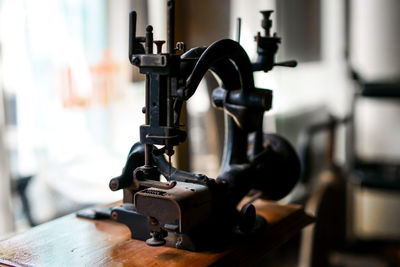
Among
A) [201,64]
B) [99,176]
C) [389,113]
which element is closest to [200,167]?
[99,176]

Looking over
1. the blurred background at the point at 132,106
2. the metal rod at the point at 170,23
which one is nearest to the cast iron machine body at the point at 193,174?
the metal rod at the point at 170,23

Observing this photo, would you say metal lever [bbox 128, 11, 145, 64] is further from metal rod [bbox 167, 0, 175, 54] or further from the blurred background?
the blurred background

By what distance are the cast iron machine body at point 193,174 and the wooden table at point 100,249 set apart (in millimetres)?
35

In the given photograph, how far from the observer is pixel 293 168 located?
1.38 m

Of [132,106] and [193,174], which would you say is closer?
[193,174]

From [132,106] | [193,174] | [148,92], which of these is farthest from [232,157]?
[132,106]

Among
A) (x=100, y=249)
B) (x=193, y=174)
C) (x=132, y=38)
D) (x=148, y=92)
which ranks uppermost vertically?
(x=132, y=38)

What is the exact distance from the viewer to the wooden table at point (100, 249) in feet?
3.20

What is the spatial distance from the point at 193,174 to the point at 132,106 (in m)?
1.53

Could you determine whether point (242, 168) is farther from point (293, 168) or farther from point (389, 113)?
point (389, 113)

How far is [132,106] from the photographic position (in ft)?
8.41

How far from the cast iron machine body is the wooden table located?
0.03 meters

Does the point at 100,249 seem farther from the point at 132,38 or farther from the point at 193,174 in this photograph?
the point at 132,38

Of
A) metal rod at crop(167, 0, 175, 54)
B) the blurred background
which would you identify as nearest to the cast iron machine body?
metal rod at crop(167, 0, 175, 54)
